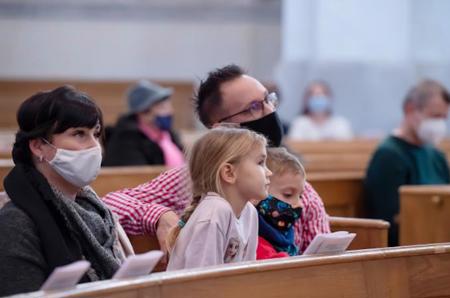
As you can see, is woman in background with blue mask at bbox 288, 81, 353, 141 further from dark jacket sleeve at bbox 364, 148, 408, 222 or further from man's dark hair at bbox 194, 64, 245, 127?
man's dark hair at bbox 194, 64, 245, 127

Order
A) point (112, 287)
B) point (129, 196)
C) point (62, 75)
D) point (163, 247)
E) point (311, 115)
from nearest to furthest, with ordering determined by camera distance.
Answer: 1. point (112, 287)
2. point (163, 247)
3. point (129, 196)
4. point (311, 115)
5. point (62, 75)

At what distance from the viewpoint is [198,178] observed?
312 cm

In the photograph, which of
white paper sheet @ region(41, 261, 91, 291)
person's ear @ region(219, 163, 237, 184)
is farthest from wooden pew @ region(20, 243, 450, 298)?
person's ear @ region(219, 163, 237, 184)

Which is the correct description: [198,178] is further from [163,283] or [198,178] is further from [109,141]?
[109,141]

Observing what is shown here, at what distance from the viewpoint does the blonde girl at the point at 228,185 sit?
2996 mm

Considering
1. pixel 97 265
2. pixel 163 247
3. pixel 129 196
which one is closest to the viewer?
pixel 97 265

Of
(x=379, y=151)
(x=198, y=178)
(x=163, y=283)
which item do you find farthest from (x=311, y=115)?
(x=163, y=283)

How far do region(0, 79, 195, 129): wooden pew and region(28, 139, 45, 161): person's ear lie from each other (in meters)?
7.89

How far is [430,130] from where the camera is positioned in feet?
19.4

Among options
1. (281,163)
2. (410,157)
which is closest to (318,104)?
(410,157)

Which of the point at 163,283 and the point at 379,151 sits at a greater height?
the point at 163,283

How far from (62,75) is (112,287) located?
9092 mm

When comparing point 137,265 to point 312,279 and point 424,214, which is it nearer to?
point 312,279

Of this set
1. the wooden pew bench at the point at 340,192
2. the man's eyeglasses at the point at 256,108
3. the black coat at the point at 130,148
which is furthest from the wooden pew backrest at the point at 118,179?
the black coat at the point at 130,148
